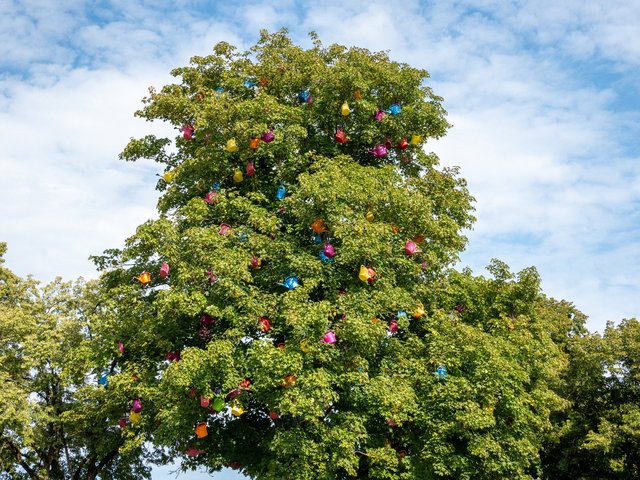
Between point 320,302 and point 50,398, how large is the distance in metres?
13.5

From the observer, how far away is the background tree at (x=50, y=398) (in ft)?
64.6

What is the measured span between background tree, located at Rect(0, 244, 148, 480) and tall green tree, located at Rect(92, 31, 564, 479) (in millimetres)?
3957

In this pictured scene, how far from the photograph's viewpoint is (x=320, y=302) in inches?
557

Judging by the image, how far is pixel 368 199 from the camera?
15.4 m

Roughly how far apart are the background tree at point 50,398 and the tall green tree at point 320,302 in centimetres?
396

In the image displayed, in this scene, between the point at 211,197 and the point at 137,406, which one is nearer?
the point at 137,406

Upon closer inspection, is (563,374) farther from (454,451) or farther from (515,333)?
(454,451)

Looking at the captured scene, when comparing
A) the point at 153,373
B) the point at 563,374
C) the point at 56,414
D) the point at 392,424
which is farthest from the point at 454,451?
the point at 56,414

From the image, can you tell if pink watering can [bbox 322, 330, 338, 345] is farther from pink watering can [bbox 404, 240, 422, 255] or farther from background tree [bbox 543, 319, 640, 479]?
background tree [bbox 543, 319, 640, 479]

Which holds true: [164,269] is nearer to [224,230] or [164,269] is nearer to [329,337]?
[224,230]

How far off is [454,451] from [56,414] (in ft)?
49.0

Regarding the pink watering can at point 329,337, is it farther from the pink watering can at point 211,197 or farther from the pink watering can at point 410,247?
the pink watering can at point 211,197

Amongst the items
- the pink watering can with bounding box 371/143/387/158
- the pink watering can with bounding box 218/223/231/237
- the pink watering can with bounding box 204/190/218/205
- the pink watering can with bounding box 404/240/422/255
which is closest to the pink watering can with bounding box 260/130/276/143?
the pink watering can with bounding box 204/190/218/205

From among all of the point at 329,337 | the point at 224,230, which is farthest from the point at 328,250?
the point at 224,230
